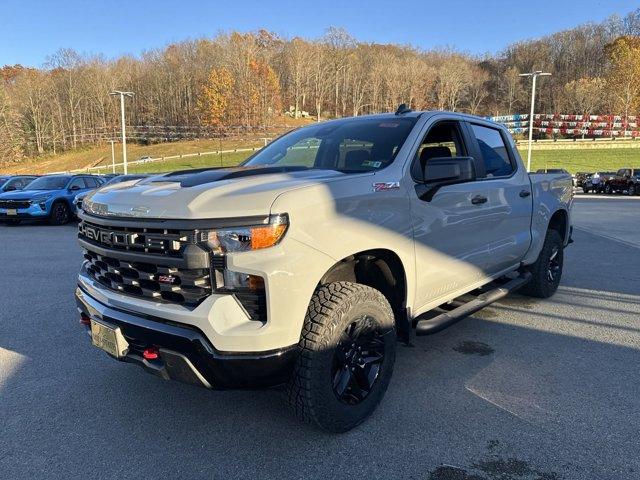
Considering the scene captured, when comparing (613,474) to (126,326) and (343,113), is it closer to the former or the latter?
(126,326)

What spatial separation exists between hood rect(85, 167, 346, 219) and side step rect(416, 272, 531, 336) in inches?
49.7

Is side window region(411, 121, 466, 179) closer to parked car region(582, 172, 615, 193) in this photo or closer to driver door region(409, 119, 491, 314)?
driver door region(409, 119, 491, 314)

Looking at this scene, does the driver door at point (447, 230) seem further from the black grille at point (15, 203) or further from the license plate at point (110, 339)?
the black grille at point (15, 203)

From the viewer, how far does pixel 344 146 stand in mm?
3895

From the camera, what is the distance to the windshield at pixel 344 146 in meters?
3.60

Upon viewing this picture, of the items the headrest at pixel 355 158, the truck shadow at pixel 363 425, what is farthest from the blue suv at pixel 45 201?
the headrest at pixel 355 158

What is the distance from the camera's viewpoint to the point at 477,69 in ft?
375

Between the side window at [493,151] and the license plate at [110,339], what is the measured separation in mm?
3306

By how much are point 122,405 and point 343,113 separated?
334 ft

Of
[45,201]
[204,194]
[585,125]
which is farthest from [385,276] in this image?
[585,125]

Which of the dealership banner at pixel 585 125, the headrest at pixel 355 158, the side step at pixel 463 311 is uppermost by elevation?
the dealership banner at pixel 585 125

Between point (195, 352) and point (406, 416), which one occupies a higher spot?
point (195, 352)

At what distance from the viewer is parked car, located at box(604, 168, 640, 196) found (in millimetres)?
28422

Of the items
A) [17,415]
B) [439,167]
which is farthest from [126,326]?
[439,167]
